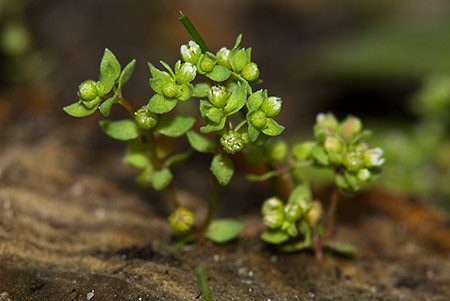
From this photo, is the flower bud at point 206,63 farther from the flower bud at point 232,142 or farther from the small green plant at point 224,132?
the flower bud at point 232,142

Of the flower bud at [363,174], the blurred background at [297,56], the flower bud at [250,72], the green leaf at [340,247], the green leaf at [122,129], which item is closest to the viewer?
the flower bud at [250,72]

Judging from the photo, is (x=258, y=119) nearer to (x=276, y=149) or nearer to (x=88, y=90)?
(x=276, y=149)

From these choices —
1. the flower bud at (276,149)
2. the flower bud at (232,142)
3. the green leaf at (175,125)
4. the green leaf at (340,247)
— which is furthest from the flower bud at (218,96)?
the green leaf at (340,247)

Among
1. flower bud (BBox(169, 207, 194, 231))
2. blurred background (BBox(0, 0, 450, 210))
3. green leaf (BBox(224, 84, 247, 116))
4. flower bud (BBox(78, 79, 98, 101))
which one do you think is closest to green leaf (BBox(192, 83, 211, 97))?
green leaf (BBox(224, 84, 247, 116))

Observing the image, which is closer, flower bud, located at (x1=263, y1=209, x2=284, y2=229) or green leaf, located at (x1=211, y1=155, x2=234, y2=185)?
green leaf, located at (x1=211, y1=155, x2=234, y2=185)

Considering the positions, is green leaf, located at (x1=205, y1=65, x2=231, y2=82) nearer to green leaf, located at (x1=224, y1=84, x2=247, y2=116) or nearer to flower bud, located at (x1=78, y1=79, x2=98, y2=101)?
green leaf, located at (x1=224, y1=84, x2=247, y2=116)
